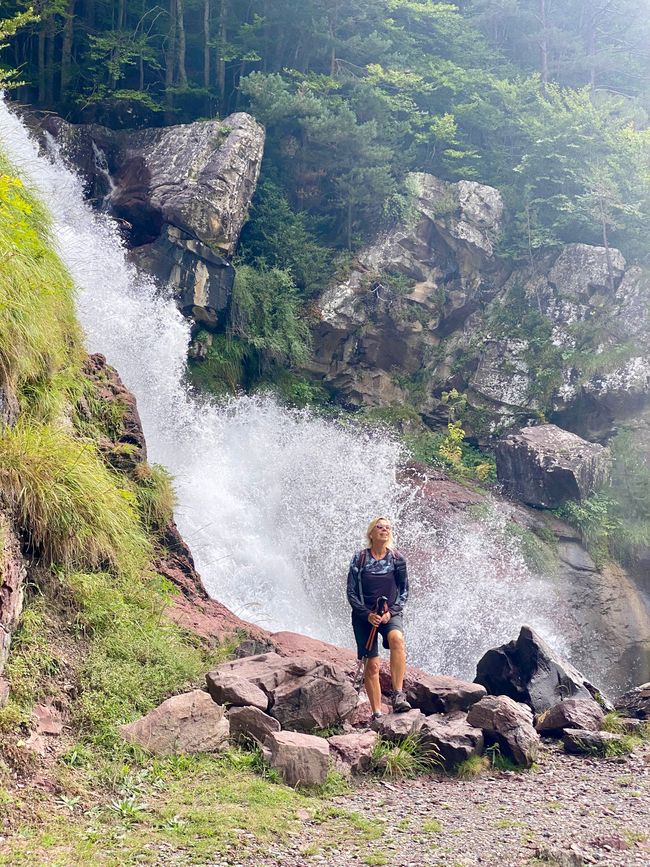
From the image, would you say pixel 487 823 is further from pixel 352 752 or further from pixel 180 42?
pixel 180 42

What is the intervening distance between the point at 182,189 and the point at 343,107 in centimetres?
551

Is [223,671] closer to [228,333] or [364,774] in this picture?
[364,774]

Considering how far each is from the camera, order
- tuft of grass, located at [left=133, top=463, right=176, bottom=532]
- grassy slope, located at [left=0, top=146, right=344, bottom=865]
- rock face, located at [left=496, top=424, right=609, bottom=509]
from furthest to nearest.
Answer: rock face, located at [left=496, top=424, right=609, bottom=509] < tuft of grass, located at [left=133, top=463, right=176, bottom=532] < grassy slope, located at [left=0, top=146, right=344, bottom=865]

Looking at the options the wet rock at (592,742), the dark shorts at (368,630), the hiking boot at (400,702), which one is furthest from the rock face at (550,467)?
the dark shorts at (368,630)

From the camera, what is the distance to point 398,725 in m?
6.12

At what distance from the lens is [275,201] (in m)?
21.2

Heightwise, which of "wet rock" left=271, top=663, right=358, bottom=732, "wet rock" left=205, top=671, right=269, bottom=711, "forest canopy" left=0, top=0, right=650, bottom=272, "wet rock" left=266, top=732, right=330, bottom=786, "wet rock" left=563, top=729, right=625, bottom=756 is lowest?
"wet rock" left=563, top=729, right=625, bottom=756

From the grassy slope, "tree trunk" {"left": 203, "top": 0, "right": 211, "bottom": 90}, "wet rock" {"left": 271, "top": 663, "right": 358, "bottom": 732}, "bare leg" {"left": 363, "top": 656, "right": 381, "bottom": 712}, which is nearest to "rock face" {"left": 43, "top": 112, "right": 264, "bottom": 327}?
"tree trunk" {"left": 203, "top": 0, "right": 211, "bottom": 90}

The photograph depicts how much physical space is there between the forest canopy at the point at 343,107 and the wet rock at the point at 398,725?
1600cm

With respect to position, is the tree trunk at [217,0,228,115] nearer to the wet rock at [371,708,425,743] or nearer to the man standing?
the man standing

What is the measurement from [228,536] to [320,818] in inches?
354

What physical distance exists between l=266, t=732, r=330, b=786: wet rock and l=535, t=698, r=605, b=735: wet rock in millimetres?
2924

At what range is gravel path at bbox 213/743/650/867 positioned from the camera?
405cm

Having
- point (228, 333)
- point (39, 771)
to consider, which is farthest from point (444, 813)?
point (228, 333)
